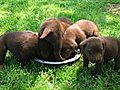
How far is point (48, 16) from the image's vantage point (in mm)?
8648

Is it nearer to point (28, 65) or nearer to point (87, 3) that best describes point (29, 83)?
point (28, 65)

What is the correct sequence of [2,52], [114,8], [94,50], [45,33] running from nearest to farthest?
[94,50]
[45,33]
[2,52]
[114,8]

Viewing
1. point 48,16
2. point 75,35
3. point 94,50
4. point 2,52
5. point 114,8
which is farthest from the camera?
point 114,8

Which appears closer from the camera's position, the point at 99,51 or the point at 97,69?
the point at 99,51

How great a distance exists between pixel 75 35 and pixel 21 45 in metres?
1.05

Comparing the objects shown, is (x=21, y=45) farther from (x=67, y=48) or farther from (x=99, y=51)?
(x=99, y=51)

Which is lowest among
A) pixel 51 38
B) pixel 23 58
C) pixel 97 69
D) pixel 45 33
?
pixel 97 69

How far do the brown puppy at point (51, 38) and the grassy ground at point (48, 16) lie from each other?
0.23m

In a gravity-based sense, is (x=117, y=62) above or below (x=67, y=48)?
below

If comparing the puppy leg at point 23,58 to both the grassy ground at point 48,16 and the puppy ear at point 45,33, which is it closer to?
the grassy ground at point 48,16

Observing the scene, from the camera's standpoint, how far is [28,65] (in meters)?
6.10

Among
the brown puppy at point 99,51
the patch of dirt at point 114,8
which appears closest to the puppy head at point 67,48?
the brown puppy at point 99,51

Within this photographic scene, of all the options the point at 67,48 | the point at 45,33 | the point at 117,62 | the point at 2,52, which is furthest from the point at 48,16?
the point at 117,62

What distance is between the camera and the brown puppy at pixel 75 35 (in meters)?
6.17
